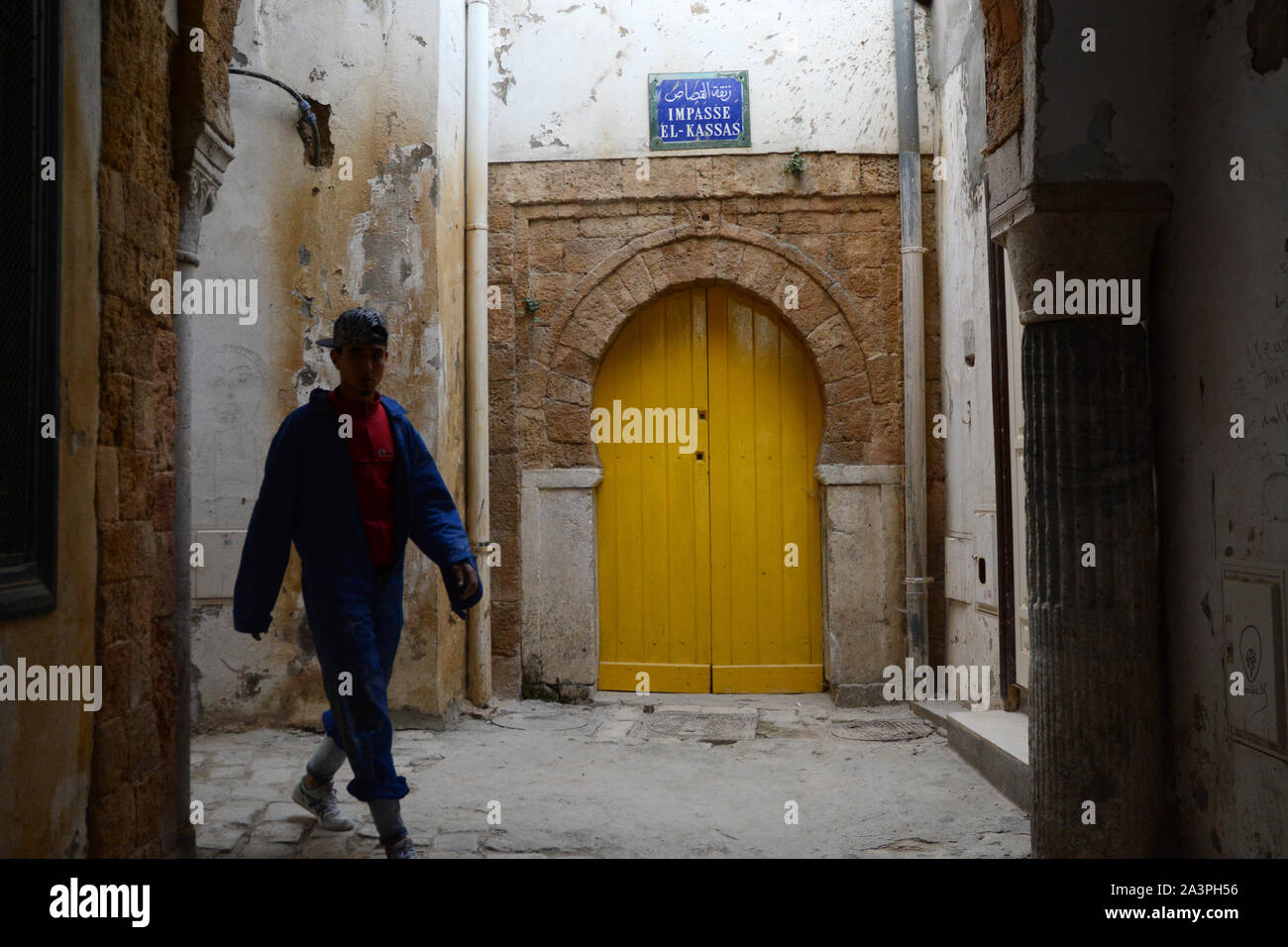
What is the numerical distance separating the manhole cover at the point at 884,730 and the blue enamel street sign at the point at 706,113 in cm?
367

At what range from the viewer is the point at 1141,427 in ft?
10.6

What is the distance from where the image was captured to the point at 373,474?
12.2 feet

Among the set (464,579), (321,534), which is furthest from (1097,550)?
Result: (321,534)

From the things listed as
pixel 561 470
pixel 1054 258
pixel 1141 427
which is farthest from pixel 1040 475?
pixel 561 470

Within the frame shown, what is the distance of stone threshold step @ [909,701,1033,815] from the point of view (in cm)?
441

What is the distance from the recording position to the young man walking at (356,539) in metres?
3.51

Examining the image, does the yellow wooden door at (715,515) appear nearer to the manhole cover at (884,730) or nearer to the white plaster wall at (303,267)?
the manhole cover at (884,730)

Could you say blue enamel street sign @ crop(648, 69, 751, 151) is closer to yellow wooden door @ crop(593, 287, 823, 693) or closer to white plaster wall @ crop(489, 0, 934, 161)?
white plaster wall @ crop(489, 0, 934, 161)

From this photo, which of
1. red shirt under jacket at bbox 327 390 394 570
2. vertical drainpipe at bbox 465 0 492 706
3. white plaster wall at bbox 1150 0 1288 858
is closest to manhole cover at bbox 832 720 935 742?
vertical drainpipe at bbox 465 0 492 706

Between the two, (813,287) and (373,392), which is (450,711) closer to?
(373,392)

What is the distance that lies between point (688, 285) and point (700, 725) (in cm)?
279

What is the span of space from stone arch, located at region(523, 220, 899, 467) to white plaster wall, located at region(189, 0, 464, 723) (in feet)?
3.37

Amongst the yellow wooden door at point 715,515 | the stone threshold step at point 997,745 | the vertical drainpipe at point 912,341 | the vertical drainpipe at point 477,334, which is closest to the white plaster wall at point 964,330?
the vertical drainpipe at point 912,341

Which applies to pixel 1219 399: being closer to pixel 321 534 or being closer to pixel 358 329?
pixel 358 329
